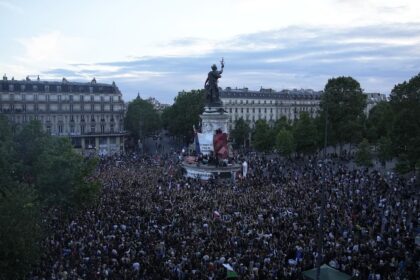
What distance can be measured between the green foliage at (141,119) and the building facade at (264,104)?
836 inches

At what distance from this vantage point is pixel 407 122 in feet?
137

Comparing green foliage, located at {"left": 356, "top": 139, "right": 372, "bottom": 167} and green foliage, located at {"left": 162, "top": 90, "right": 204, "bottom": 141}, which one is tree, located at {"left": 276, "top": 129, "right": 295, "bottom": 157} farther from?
green foliage, located at {"left": 162, "top": 90, "right": 204, "bottom": 141}

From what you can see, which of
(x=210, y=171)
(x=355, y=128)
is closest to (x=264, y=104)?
(x=355, y=128)

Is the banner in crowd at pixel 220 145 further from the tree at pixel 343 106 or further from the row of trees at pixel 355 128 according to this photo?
the tree at pixel 343 106

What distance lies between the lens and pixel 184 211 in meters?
30.9

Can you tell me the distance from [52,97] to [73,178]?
195 ft

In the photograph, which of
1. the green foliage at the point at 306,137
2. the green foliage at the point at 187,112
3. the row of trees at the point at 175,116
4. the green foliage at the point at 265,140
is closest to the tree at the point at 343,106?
the green foliage at the point at 306,137

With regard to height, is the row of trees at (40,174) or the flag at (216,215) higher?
the row of trees at (40,174)

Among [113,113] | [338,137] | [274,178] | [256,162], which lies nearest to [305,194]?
[274,178]

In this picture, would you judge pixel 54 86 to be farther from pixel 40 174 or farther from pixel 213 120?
pixel 40 174

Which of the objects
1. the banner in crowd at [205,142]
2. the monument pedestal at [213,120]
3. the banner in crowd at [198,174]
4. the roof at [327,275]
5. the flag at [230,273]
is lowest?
the banner in crowd at [198,174]

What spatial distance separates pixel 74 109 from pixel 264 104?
53.0 m

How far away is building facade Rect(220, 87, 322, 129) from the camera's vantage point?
387 feet

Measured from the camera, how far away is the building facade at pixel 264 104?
4646 inches
